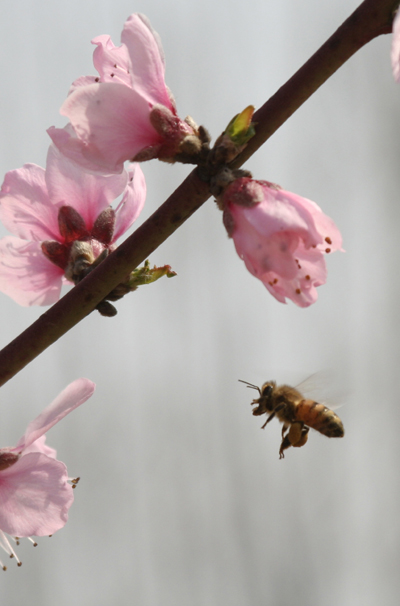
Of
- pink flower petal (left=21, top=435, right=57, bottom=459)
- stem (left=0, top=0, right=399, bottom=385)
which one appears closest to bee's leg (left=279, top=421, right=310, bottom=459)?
pink flower petal (left=21, top=435, right=57, bottom=459)

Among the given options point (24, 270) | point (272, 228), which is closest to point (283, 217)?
point (272, 228)

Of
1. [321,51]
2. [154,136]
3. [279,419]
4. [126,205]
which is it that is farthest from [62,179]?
[279,419]

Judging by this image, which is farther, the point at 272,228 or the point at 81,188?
the point at 81,188

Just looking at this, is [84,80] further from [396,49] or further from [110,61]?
[396,49]

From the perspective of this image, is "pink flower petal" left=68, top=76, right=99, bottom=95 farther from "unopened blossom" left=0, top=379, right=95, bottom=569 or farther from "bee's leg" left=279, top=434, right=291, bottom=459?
"bee's leg" left=279, top=434, right=291, bottom=459

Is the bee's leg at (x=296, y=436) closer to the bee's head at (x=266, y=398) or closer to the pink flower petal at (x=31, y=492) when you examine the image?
the bee's head at (x=266, y=398)

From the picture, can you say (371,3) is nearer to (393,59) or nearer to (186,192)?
(393,59)
